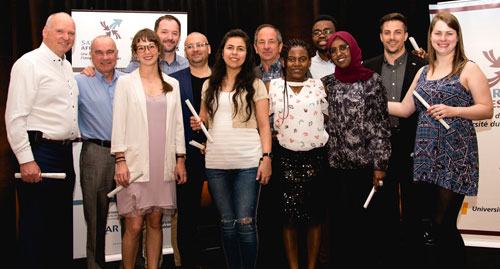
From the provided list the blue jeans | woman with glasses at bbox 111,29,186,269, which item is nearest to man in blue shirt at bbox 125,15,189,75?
woman with glasses at bbox 111,29,186,269

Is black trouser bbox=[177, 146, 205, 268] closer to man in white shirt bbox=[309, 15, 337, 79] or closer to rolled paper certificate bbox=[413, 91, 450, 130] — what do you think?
man in white shirt bbox=[309, 15, 337, 79]

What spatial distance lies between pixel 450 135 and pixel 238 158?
48.9 inches

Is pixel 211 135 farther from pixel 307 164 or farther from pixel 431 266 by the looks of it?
pixel 431 266

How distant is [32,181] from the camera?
247cm

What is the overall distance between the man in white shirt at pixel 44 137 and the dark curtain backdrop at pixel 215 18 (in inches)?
56.2

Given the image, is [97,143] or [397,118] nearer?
[97,143]

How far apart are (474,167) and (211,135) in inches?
61.1

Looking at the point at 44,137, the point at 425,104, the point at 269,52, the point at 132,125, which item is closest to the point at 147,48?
the point at 132,125

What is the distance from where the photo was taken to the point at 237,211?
A: 245 centimetres

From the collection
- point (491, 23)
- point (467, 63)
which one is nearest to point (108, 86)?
point (467, 63)

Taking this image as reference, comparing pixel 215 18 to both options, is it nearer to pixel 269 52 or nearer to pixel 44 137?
pixel 269 52

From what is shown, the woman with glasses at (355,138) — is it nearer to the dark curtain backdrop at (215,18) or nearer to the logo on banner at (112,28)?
the dark curtain backdrop at (215,18)

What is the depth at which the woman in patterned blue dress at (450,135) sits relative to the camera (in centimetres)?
240

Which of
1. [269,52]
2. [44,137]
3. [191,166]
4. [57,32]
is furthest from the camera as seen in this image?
[269,52]
